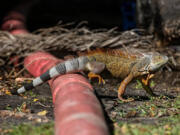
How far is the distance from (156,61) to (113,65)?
22.9 inches

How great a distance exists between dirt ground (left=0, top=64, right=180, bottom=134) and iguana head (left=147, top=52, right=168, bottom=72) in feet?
1.20

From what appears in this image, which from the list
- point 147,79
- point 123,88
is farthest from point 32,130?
point 147,79

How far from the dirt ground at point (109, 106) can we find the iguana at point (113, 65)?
16 cm

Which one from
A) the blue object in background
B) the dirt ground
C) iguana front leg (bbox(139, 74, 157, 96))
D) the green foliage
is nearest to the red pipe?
the green foliage

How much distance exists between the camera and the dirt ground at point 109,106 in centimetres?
294

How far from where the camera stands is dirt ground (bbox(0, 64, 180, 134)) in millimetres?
2941

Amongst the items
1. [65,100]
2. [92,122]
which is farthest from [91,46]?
[92,122]

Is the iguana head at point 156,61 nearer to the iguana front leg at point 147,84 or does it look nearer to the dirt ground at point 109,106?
the iguana front leg at point 147,84

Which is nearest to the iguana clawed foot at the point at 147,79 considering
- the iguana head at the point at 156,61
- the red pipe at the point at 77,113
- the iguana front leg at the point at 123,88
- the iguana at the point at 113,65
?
the iguana at the point at 113,65

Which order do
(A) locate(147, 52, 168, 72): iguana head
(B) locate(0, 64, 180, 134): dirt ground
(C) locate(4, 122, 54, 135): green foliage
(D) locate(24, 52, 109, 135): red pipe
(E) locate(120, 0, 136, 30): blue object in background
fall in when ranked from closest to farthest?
(D) locate(24, 52, 109, 135): red pipe < (C) locate(4, 122, 54, 135): green foliage < (B) locate(0, 64, 180, 134): dirt ground < (A) locate(147, 52, 168, 72): iguana head < (E) locate(120, 0, 136, 30): blue object in background

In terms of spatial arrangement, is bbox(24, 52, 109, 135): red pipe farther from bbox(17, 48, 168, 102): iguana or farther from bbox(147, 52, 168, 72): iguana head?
bbox(147, 52, 168, 72): iguana head

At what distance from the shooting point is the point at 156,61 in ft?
12.4

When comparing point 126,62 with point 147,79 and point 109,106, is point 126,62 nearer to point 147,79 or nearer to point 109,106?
point 147,79

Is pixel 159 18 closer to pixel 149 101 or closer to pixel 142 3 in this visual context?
pixel 142 3
